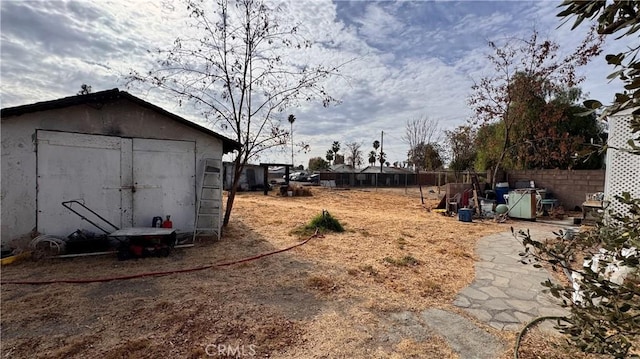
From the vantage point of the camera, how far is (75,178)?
5.52 m

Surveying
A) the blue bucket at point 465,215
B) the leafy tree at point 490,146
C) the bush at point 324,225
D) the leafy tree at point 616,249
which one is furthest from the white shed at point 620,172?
the leafy tree at point 490,146

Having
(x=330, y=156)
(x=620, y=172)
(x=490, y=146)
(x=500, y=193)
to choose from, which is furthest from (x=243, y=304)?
(x=330, y=156)

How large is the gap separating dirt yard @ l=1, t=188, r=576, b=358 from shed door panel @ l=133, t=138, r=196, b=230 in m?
1.12

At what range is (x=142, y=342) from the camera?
2604 mm

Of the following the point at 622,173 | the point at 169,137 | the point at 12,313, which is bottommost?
the point at 12,313

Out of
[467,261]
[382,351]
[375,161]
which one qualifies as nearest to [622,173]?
[467,261]

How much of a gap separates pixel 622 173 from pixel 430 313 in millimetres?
5370

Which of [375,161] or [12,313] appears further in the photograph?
[375,161]

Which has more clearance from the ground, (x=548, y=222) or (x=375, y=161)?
(x=375, y=161)

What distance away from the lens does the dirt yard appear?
2.58 metres

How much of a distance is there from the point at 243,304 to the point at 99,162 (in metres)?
4.48

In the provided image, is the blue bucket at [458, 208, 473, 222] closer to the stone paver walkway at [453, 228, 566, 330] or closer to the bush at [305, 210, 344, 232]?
the stone paver walkway at [453, 228, 566, 330]

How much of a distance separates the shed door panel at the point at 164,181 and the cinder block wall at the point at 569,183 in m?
13.3

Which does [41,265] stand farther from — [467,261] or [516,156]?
[516,156]
